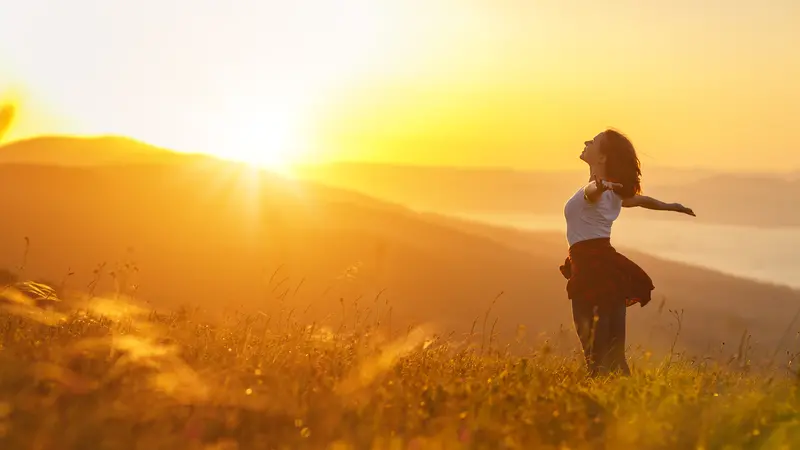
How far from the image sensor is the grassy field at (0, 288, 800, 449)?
4.42 metres

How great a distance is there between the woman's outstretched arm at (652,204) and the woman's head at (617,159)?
8cm

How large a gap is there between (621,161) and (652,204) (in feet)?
1.63

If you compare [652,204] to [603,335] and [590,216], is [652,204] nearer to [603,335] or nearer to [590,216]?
[590,216]

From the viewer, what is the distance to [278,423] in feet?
15.4

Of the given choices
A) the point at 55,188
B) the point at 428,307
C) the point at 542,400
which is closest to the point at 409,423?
the point at 542,400

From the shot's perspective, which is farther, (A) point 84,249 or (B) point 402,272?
(B) point 402,272

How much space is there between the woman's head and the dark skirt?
0.58 m

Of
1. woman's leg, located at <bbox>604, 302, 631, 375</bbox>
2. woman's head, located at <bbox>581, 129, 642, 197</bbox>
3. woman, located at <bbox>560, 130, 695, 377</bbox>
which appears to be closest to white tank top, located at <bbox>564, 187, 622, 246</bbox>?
woman, located at <bbox>560, 130, 695, 377</bbox>

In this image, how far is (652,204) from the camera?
7.85 metres

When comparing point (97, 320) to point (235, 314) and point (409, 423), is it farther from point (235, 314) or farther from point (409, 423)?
point (409, 423)

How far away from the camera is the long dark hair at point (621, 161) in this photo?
7.86m

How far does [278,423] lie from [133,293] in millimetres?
3428

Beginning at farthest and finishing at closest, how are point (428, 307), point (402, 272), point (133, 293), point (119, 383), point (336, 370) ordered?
point (402, 272) < point (428, 307) < point (133, 293) < point (336, 370) < point (119, 383)

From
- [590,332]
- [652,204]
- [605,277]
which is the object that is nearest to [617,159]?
[652,204]
